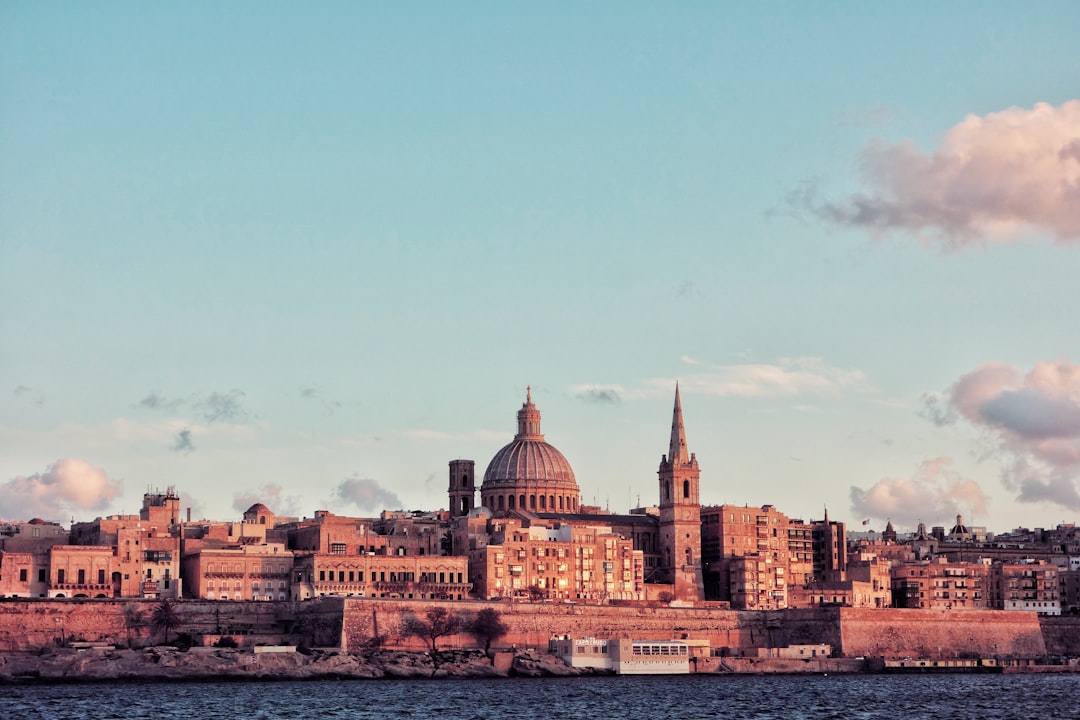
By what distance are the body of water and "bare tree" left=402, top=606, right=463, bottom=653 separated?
23.8 ft

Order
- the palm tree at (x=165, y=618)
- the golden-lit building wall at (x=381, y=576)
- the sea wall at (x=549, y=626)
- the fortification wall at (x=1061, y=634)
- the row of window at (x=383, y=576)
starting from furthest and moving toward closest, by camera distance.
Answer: the fortification wall at (x=1061, y=634)
the row of window at (x=383, y=576)
the golden-lit building wall at (x=381, y=576)
the palm tree at (x=165, y=618)
the sea wall at (x=549, y=626)

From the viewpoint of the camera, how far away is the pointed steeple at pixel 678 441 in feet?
418

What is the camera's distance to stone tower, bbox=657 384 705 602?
125 meters

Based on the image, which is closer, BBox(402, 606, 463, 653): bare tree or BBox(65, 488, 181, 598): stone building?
BBox(402, 606, 463, 653): bare tree

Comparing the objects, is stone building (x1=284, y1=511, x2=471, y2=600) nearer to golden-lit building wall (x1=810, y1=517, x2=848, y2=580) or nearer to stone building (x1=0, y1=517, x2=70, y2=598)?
stone building (x1=0, y1=517, x2=70, y2=598)

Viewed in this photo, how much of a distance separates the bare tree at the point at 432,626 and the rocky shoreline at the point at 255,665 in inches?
96.3

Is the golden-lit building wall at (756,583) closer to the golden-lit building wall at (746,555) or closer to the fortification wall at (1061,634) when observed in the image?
the golden-lit building wall at (746,555)

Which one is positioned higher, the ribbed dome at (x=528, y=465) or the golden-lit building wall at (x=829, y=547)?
the ribbed dome at (x=528, y=465)

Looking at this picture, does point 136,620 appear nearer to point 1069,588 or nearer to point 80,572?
point 80,572

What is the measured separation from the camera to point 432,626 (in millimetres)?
102562

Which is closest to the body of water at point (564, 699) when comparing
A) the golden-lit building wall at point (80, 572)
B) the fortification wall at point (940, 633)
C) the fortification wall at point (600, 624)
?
the fortification wall at point (600, 624)

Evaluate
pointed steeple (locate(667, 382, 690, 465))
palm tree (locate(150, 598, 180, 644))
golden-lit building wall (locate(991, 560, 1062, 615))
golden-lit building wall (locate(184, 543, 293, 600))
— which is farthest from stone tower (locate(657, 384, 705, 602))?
palm tree (locate(150, 598, 180, 644))

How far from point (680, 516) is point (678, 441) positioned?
536 centimetres

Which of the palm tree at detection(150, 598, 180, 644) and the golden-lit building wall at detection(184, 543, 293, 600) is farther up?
the golden-lit building wall at detection(184, 543, 293, 600)
